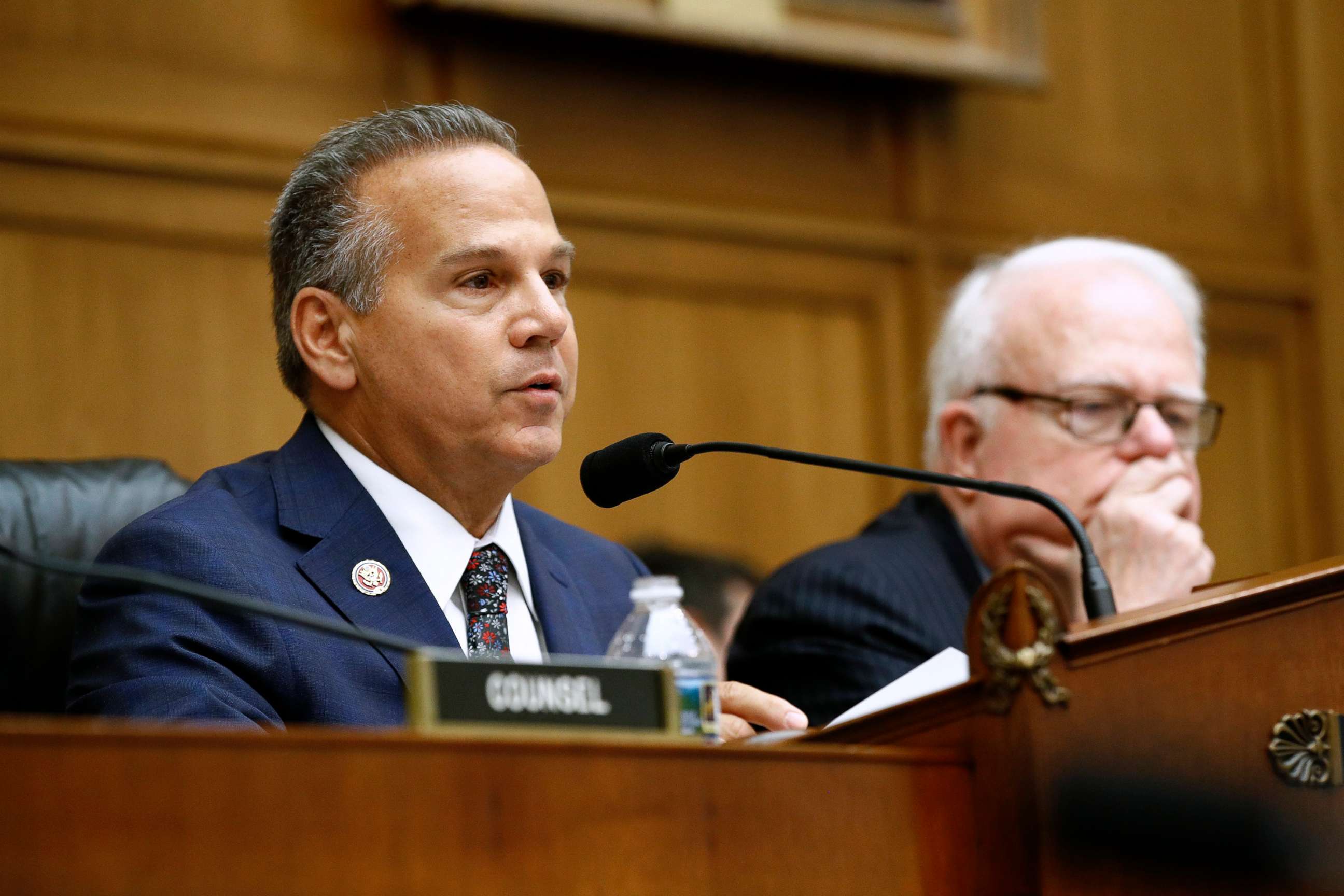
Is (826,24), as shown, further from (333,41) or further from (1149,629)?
(1149,629)

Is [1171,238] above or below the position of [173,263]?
above

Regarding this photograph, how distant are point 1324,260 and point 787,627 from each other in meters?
2.67

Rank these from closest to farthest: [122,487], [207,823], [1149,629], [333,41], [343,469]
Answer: [207,823] < [1149,629] < [343,469] < [122,487] < [333,41]

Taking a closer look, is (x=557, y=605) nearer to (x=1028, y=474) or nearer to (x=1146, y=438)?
(x=1028, y=474)

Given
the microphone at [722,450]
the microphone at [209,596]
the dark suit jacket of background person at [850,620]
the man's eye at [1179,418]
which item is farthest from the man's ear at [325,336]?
the man's eye at [1179,418]

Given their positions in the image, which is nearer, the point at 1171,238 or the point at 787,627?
the point at 787,627

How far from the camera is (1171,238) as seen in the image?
4.30 meters

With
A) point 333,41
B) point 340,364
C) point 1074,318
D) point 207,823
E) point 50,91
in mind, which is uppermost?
point 333,41

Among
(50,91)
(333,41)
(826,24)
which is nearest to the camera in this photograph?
(50,91)

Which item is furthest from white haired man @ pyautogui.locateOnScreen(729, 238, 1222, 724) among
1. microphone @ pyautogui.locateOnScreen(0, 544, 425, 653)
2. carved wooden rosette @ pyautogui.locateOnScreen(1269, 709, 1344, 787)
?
microphone @ pyautogui.locateOnScreen(0, 544, 425, 653)

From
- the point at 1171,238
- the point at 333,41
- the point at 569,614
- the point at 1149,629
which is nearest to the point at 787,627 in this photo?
the point at 569,614

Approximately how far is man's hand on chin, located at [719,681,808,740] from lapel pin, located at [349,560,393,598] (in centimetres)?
41

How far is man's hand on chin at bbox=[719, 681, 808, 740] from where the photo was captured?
5.46ft

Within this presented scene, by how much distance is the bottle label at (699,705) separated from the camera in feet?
4.44
